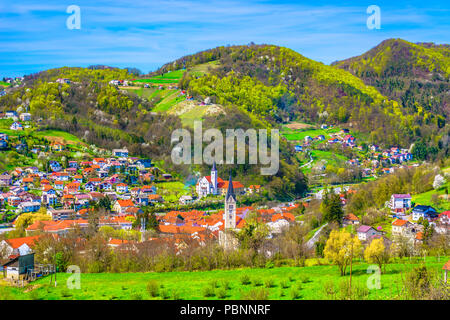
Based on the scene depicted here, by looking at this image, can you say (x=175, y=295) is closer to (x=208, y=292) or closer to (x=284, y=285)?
(x=208, y=292)

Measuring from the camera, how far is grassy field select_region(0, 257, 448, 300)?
13.3 m

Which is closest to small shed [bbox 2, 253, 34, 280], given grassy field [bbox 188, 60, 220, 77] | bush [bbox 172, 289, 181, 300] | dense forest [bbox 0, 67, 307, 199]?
bush [bbox 172, 289, 181, 300]

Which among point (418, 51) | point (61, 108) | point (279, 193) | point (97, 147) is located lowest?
point (279, 193)

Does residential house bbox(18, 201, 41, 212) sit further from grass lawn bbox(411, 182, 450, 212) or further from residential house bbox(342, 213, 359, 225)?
grass lawn bbox(411, 182, 450, 212)

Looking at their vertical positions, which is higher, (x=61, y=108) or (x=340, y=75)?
(x=340, y=75)

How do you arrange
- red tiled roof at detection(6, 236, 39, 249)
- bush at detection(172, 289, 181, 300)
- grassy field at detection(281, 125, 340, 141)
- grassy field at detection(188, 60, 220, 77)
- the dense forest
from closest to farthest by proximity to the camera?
bush at detection(172, 289, 181, 300)
red tiled roof at detection(6, 236, 39, 249)
the dense forest
grassy field at detection(281, 125, 340, 141)
grassy field at detection(188, 60, 220, 77)

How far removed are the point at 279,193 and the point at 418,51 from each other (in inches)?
5238

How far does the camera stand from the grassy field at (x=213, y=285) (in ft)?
43.7

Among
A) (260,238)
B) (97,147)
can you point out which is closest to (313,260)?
(260,238)

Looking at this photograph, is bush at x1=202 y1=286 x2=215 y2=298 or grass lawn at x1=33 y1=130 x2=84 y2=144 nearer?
bush at x1=202 y1=286 x2=215 y2=298

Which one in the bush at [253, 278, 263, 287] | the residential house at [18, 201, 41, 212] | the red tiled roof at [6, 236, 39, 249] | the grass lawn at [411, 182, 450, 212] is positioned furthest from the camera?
the residential house at [18, 201, 41, 212]

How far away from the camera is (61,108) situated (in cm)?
8444
